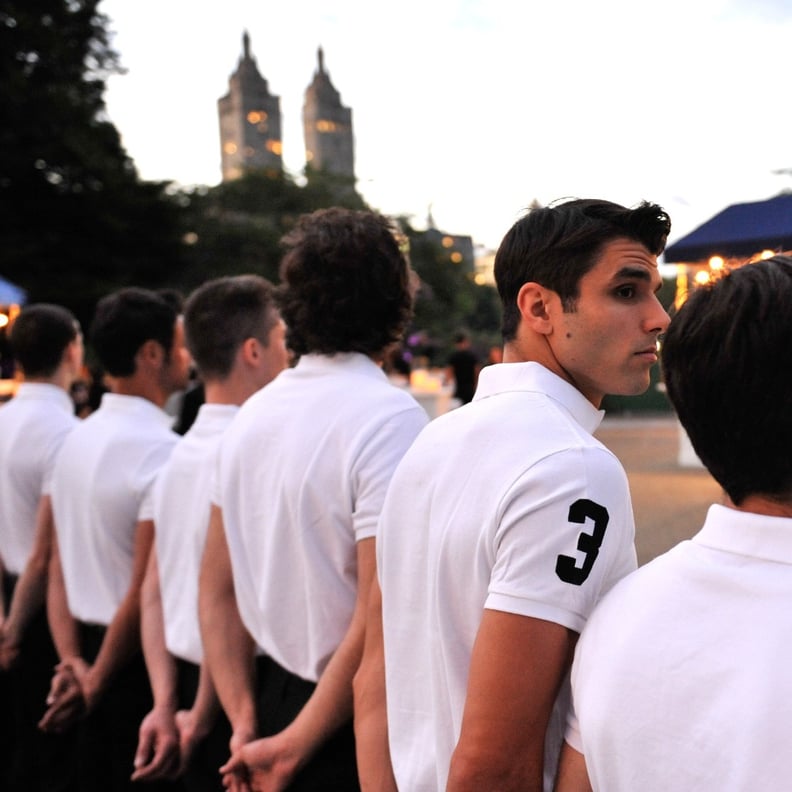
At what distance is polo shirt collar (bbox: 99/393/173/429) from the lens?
3240 mm

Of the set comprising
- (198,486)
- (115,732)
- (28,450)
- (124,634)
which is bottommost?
(115,732)

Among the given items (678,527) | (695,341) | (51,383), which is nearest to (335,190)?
(678,527)

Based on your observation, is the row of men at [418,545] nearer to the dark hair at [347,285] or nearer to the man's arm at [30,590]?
the dark hair at [347,285]

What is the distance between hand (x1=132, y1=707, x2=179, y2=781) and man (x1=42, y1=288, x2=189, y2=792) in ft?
1.32

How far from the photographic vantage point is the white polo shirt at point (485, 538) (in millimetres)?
1328

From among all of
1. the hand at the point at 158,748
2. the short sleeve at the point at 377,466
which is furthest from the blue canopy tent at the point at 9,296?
the short sleeve at the point at 377,466

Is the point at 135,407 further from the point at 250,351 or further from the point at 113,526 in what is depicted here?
the point at 250,351

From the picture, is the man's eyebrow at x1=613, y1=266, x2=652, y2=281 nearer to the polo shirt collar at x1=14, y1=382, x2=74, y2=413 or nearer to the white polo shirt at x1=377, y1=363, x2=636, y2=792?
the white polo shirt at x1=377, y1=363, x2=636, y2=792

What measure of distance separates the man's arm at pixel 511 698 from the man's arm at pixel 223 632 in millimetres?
1187

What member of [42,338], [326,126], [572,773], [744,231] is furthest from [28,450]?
[326,126]

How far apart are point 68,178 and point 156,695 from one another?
78.5 ft

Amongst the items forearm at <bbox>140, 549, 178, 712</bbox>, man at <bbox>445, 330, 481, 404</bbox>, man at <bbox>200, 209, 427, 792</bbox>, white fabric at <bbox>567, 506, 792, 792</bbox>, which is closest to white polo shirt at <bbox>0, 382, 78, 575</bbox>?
forearm at <bbox>140, 549, 178, 712</bbox>

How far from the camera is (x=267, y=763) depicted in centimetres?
219

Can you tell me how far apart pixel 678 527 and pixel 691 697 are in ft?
23.9
